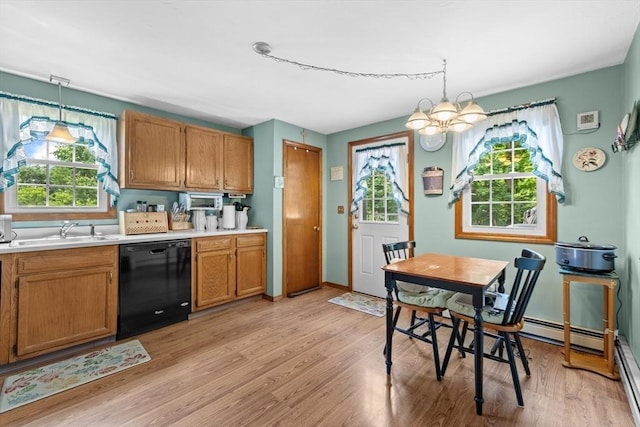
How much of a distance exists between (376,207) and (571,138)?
2199 millimetres

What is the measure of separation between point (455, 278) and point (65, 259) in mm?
3061

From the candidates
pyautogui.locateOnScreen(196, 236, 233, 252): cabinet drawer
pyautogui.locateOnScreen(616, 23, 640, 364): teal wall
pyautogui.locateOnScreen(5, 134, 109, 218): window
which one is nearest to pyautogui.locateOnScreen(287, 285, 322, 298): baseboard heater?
pyautogui.locateOnScreen(196, 236, 233, 252): cabinet drawer

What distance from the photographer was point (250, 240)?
3.77 m

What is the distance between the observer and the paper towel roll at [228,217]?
381 centimetres

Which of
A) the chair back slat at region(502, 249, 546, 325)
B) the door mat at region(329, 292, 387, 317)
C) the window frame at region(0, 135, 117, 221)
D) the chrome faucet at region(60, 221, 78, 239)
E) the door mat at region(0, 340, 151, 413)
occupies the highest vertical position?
the window frame at region(0, 135, 117, 221)

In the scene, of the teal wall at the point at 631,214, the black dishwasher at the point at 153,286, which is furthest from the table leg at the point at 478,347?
the black dishwasher at the point at 153,286

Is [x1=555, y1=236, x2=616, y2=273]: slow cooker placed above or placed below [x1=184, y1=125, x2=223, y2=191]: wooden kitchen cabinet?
below

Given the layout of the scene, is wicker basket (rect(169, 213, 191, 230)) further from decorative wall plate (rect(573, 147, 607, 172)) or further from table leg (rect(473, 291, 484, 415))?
decorative wall plate (rect(573, 147, 607, 172))

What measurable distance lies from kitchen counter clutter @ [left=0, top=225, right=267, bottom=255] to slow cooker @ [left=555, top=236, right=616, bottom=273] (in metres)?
3.28

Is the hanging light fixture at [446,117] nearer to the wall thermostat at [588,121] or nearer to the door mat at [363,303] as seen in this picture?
the wall thermostat at [588,121]

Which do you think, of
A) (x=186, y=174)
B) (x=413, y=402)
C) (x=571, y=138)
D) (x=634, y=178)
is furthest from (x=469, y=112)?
(x=186, y=174)

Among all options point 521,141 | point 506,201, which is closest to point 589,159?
point 521,141

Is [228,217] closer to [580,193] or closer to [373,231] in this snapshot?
[373,231]

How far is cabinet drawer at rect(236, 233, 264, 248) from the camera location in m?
3.64
